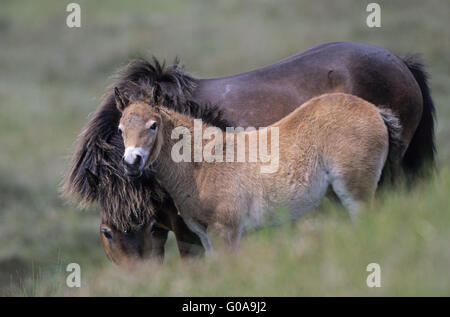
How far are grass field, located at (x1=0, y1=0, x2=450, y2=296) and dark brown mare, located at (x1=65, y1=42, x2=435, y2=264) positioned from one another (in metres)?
0.73

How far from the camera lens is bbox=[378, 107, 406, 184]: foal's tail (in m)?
6.77

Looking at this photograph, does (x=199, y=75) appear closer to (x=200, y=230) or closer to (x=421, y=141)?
(x=421, y=141)

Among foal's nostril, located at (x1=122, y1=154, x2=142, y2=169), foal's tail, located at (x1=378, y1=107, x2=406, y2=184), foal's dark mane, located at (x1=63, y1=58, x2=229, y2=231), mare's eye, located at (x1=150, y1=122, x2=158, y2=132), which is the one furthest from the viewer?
foal's tail, located at (x1=378, y1=107, x2=406, y2=184)

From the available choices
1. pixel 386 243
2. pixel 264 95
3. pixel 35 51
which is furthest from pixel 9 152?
pixel 386 243

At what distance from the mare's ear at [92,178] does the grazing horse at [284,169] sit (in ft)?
1.74

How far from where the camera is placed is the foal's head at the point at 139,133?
578cm

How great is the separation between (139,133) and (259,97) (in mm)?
2284

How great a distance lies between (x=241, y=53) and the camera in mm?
23734

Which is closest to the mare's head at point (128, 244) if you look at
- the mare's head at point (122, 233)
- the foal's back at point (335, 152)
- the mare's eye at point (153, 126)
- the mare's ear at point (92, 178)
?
the mare's head at point (122, 233)

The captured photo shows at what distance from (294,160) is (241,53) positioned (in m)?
17.4

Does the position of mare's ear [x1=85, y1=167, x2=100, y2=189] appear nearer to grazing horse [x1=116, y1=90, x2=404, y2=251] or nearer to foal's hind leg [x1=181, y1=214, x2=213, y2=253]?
grazing horse [x1=116, y1=90, x2=404, y2=251]

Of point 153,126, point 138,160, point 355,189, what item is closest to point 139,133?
point 153,126

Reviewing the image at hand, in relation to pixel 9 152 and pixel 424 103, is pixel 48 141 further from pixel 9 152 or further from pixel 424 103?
pixel 424 103

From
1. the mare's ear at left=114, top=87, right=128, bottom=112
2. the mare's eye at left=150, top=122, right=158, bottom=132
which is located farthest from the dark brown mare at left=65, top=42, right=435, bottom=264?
the mare's eye at left=150, top=122, right=158, bottom=132
